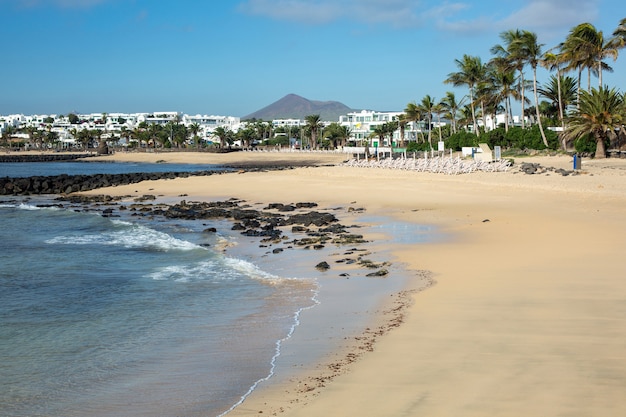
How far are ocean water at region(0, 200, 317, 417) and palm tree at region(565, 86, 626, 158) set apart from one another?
101 ft

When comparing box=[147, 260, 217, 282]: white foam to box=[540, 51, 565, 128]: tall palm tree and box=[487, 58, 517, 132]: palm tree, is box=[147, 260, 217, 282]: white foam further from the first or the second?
box=[487, 58, 517, 132]: palm tree

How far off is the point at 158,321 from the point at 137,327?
34 cm

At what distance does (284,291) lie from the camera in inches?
411

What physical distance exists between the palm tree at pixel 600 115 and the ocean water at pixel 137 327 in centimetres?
3088

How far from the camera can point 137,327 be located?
873cm

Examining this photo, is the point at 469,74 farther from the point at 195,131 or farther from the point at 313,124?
the point at 195,131

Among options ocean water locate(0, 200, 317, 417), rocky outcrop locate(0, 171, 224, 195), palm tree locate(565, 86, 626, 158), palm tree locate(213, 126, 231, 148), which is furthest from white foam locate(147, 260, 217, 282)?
palm tree locate(213, 126, 231, 148)

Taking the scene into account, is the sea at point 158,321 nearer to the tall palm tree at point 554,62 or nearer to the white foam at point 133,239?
the white foam at point 133,239

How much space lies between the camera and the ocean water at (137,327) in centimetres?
593

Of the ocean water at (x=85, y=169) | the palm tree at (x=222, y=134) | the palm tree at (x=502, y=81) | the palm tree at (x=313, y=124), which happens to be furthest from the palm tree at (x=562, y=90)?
the palm tree at (x=222, y=134)

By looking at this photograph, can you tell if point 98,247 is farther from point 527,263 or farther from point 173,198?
point 173,198

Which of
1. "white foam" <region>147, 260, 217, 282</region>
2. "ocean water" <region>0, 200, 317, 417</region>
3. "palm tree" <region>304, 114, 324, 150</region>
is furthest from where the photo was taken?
"palm tree" <region>304, 114, 324, 150</region>

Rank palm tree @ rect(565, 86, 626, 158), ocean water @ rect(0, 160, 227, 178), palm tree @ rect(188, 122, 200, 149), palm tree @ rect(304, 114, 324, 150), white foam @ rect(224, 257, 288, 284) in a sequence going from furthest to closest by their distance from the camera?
palm tree @ rect(188, 122, 200, 149) < palm tree @ rect(304, 114, 324, 150) < ocean water @ rect(0, 160, 227, 178) < palm tree @ rect(565, 86, 626, 158) < white foam @ rect(224, 257, 288, 284)

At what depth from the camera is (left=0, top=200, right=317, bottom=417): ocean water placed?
593 cm
